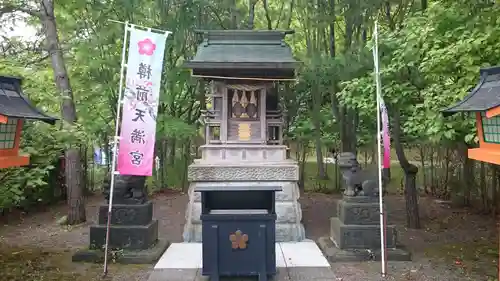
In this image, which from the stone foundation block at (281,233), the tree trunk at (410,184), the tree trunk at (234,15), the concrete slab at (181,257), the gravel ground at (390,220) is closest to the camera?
the gravel ground at (390,220)

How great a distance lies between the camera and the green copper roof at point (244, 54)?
965 centimetres

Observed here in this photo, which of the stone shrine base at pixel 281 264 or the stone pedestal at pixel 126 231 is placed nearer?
the stone shrine base at pixel 281 264

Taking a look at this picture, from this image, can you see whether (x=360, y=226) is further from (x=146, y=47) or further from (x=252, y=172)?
(x=146, y=47)

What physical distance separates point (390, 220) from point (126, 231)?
23.5 feet

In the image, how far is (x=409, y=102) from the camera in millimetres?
8938

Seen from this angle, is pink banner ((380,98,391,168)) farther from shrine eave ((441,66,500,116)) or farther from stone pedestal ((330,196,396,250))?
shrine eave ((441,66,500,116))

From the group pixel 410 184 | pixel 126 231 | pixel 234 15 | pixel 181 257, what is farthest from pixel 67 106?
pixel 410 184

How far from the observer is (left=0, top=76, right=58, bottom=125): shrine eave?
17.3 feet

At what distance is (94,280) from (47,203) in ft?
27.1

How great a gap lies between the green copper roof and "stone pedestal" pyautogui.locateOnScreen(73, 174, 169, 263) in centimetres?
325

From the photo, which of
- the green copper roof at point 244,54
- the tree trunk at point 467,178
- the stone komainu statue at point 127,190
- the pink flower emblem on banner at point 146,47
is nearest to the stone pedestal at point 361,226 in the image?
the green copper roof at point 244,54

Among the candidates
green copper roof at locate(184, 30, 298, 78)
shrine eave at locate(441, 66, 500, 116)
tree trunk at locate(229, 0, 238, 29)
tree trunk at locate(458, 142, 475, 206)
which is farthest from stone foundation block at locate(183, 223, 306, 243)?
tree trunk at locate(229, 0, 238, 29)

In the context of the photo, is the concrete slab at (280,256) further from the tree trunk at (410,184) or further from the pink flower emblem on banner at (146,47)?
the pink flower emblem on banner at (146,47)

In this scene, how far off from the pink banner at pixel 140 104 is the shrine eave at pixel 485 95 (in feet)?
14.0
